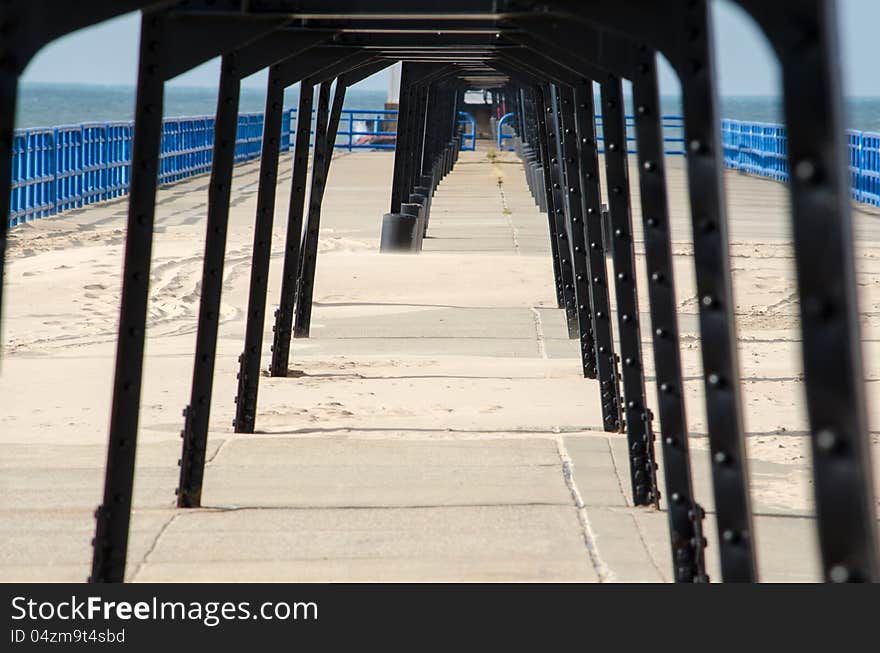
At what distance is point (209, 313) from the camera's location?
5410mm

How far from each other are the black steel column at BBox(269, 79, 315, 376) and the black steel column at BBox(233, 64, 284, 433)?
50.7 inches

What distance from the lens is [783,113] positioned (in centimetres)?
217

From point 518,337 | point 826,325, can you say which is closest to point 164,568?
point 826,325

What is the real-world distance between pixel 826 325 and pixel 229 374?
673 centimetres

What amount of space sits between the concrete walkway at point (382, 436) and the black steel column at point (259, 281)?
0.16 metres

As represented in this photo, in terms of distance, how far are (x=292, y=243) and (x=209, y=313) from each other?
2992 mm

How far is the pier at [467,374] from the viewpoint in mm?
2984

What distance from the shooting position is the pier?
9.79 ft

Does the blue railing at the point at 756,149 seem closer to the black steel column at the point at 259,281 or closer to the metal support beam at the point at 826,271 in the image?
the black steel column at the point at 259,281

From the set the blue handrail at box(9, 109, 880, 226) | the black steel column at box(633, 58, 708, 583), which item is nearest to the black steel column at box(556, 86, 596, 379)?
the black steel column at box(633, 58, 708, 583)

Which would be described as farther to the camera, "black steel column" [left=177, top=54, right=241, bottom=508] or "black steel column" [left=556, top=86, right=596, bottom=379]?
"black steel column" [left=556, top=86, right=596, bottom=379]

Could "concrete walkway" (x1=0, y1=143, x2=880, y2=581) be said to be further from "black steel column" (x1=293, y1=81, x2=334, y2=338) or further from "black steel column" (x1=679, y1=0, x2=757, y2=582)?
"black steel column" (x1=679, y1=0, x2=757, y2=582)

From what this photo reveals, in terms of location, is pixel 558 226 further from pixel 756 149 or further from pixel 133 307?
pixel 756 149

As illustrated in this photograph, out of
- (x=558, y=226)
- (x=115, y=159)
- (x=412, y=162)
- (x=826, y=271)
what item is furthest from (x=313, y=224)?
(x=115, y=159)
